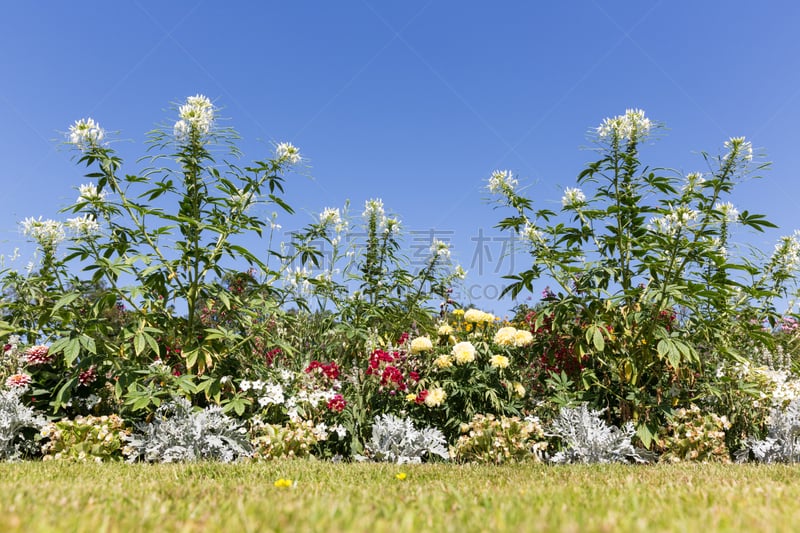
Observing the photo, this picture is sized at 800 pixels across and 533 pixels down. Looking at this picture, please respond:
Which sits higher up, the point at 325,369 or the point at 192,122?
the point at 192,122

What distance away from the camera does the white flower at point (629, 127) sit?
4.57 meters

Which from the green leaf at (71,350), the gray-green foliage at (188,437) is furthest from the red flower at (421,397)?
the green leaf at (71,350)

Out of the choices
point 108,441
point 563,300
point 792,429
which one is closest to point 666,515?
point 563,300

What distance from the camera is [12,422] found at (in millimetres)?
4441

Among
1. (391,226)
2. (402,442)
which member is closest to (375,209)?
(391,226)

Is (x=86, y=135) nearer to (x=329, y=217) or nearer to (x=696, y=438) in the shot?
(x=329, y=217)

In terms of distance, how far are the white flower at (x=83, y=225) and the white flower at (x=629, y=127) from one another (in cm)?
423

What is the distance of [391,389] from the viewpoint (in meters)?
4.88

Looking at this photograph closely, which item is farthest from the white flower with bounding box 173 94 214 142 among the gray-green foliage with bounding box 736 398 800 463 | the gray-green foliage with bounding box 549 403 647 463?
the gray-green foliage with bounding box 736 398 800 463

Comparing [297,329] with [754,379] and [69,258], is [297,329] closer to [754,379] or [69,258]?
[69,258]

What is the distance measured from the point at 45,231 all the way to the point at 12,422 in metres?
1.58

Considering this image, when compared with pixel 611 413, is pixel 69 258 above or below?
above

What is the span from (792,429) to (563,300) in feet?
7.26

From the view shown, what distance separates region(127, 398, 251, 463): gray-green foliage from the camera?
13.9ft
